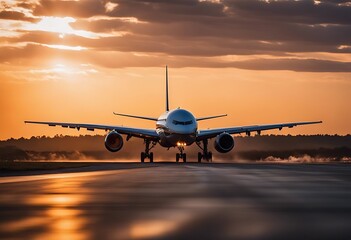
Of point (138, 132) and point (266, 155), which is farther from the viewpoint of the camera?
point (266, 155)

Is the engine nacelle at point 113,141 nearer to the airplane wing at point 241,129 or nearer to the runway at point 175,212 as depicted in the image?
the airplane wing at point 241,129

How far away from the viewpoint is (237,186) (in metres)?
28.0

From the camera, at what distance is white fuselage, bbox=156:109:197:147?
71.6 m

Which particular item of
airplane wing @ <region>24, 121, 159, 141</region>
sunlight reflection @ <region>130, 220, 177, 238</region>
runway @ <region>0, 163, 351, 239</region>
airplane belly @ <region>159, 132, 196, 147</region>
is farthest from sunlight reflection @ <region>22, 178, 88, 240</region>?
airplane wing @ <region>24, 121, 159, 141</region>

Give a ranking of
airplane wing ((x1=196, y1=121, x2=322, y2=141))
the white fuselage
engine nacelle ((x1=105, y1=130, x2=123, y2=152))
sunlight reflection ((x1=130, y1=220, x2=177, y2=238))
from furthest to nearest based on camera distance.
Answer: airplane wing ((x1=196, y1=121, x2=322, y2=141)) → engine nacelle ((x1=105, y1=130, x2=123, y2=152)) → the white fuselage → sunlight reflection ((x1=130, y1=220, x2=177, y2=238))

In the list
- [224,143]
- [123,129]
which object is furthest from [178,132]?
[123,129]

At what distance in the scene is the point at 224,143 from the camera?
248 ft

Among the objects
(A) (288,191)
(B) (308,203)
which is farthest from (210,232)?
(A) (288,191)

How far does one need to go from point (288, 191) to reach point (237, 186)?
11.0ft

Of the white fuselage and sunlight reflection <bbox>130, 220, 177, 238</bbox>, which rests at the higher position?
the white fuselage

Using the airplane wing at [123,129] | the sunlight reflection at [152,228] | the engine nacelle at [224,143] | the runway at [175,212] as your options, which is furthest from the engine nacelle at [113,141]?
the sunlight reflection at [152,228]

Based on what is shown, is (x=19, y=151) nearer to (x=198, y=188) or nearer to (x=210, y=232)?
(x=198, y=188)

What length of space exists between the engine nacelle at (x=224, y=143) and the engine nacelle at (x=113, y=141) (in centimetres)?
893

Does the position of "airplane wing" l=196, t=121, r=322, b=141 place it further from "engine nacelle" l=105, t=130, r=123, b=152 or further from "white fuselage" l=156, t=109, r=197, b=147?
"engine nacelle" l=105, t=130, r=123, b=152
